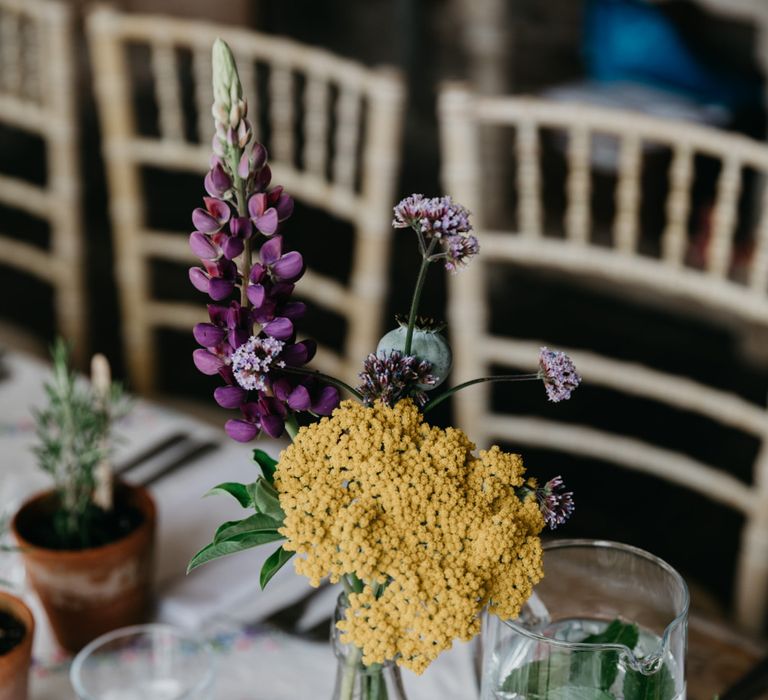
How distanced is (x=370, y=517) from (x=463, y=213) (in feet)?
0.49

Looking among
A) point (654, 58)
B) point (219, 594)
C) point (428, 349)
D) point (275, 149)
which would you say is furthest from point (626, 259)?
point (654, 58)

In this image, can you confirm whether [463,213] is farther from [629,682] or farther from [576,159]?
[576,159]

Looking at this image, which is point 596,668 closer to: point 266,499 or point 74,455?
point 266,499

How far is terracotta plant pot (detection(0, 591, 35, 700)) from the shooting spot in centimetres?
68

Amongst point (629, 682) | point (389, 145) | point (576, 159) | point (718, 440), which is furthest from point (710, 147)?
point (718, 440)

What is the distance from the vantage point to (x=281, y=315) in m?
0.53

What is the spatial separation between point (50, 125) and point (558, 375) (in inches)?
49.4

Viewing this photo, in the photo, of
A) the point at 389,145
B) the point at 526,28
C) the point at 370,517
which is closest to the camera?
the point at 370,517

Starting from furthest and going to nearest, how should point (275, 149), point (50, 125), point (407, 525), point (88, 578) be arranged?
point (50, 125)
point (275, 149)
point (88, 578)
point (407, 525)

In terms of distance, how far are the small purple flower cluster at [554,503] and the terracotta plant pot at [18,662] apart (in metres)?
0.37

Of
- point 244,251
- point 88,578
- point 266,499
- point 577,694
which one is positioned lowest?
point 88,578

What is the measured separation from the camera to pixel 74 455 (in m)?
0.83

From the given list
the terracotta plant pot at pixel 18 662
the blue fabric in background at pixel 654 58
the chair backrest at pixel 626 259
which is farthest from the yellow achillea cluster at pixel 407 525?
the blue fabric in background at pixel 654 58

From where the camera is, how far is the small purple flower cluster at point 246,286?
502 mm
